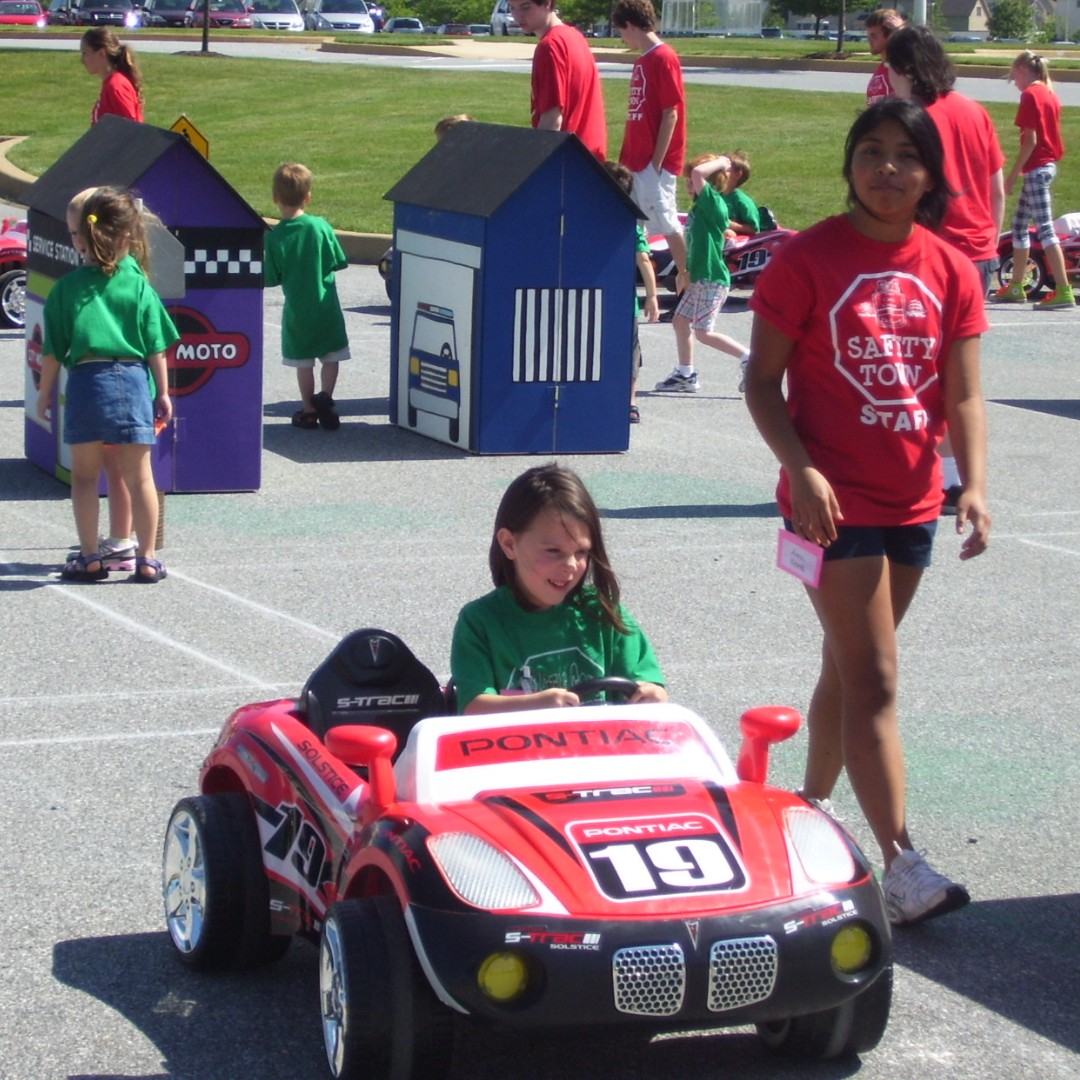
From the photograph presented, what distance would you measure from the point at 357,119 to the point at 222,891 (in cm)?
2606

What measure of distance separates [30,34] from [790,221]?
2794cm

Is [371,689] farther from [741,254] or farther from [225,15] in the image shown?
[225,15]

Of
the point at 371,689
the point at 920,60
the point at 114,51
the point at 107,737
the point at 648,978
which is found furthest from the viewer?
the point at 114,51

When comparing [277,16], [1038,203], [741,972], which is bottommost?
[741,972]

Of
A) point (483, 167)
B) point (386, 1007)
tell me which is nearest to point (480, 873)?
point (386, 1007)

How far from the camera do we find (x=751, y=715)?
3666mm

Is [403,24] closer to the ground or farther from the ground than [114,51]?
closer to the ground

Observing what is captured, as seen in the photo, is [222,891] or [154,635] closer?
[222,891]

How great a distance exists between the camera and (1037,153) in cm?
1493

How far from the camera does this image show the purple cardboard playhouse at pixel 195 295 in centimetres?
828

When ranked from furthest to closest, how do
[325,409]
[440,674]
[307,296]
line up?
1. [325,409]
2. [307,296]
3. [440,674]

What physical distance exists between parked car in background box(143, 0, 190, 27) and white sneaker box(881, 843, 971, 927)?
46545 mm

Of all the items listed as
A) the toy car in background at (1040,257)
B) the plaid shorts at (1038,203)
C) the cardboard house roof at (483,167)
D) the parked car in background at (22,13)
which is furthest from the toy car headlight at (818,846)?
the parked car in background at (22,13)

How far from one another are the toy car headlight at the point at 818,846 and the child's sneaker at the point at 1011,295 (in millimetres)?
13311
